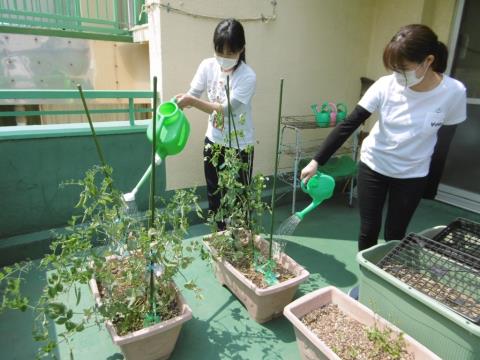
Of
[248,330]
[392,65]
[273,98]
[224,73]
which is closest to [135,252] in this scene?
[248,330]

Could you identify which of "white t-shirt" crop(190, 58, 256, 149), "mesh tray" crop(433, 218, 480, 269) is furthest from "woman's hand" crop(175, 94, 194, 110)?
"mesh tray" crop(433, 218, 480, 269)

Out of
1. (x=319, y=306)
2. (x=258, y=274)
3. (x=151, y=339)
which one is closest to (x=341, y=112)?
(x=258, y=274)

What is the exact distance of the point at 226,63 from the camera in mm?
1975

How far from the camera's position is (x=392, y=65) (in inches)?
58.9

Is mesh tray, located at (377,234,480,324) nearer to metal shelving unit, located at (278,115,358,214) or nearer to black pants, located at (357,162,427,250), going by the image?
black pants, located at (357,162,427,250)

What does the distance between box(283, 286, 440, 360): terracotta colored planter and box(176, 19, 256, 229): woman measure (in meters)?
0.72

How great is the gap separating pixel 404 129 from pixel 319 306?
2.95 ft

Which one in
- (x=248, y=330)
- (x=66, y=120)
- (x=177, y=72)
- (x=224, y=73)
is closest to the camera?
(x=248, y=330)

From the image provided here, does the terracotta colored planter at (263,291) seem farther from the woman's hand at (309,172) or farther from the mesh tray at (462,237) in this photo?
the mesh tray at (462,237)

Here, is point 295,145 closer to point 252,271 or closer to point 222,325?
point 252,271

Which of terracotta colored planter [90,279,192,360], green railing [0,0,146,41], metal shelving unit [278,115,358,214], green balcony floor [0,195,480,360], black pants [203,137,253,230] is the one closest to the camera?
terracotta colored planter [90,279,192,360]

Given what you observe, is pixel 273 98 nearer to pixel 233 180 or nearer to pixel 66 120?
pixel 233 180

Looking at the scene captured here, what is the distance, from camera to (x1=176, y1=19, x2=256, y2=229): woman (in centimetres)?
189

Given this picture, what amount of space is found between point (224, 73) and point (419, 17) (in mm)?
2197
